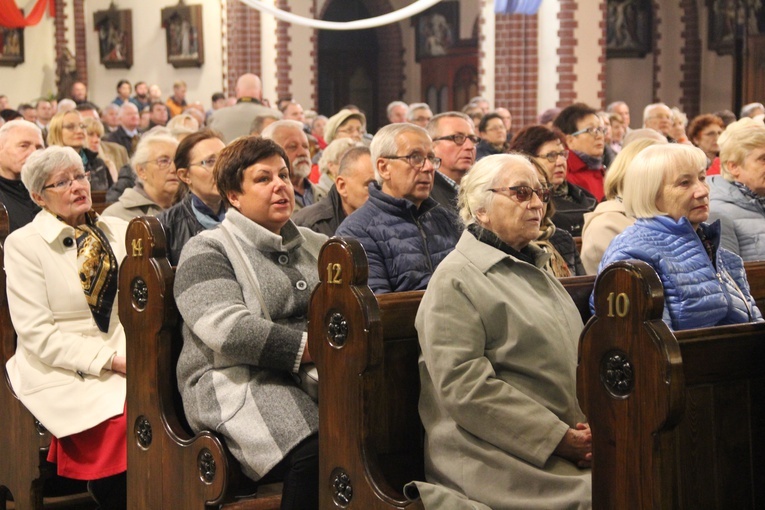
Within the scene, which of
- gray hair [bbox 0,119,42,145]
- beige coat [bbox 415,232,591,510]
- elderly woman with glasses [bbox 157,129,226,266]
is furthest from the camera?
gray hair [bbox 0,119,42,145]

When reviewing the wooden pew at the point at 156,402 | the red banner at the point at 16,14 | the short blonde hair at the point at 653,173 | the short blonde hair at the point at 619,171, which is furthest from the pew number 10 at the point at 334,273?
the red banner at the point at 16,14

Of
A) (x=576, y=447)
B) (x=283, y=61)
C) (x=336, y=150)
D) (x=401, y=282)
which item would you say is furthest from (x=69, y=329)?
(x=283, y=61)

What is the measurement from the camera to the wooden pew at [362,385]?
3.13 meters

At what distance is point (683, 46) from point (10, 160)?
13.2 meters

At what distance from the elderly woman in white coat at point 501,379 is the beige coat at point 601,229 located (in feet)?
5.64

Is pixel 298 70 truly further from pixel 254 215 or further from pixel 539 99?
pixel 254 215

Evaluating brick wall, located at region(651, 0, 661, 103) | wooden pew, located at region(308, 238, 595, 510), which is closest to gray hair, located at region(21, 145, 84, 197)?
wooden pew, located at region(308, 238, 595, 510)

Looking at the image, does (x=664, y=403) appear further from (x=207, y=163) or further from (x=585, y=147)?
(x=585, y=147)

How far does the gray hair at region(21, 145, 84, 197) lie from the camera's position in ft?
14.1

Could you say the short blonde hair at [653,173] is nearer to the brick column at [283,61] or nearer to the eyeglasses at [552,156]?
the eyeglasses at [552,156]

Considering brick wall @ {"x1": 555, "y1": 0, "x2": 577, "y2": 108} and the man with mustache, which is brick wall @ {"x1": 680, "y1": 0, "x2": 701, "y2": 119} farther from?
the man with mustache

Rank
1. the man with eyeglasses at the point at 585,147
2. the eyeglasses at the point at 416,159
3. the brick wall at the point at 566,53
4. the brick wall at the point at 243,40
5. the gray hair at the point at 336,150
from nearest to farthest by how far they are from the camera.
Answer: the eyeglasses at the point at 416,159 < the gray hair at the point at 336,150 < the man with eyeglasses at the point at 585,147 < the brick wall at the point at 566,53 < the brick wall at the point at 243,40

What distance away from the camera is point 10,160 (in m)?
5.81

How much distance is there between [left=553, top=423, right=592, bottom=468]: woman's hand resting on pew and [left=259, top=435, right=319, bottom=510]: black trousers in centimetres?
78
